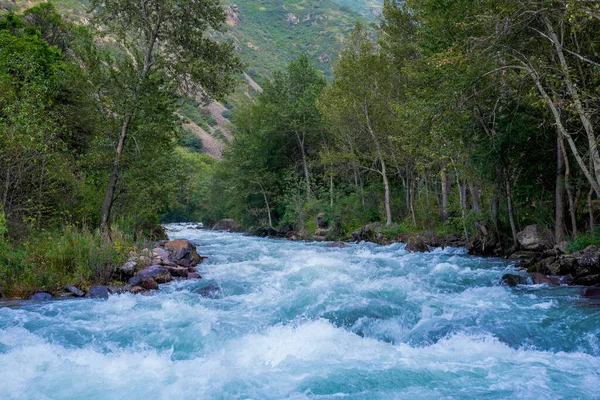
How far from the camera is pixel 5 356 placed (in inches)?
240

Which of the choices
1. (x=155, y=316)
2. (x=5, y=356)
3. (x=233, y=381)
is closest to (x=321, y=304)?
(x=155, y=316)

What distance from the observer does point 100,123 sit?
55.6ft

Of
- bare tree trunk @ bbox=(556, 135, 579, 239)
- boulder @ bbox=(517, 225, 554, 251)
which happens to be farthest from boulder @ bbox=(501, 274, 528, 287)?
boulder @ bbox=(517, 225, 554, 251)

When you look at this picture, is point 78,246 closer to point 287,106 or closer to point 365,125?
point 365,125

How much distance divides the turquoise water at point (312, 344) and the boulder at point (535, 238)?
5.44 m

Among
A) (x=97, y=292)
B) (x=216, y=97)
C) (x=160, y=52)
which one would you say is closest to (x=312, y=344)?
(x=97, y=292)

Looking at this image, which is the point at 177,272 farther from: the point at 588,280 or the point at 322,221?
the point at 322,221

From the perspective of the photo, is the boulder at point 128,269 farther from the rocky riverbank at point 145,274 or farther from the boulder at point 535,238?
the boulder at point 535,238

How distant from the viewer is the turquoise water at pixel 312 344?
5387mm

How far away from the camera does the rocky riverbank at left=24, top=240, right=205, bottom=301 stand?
10.4 metres

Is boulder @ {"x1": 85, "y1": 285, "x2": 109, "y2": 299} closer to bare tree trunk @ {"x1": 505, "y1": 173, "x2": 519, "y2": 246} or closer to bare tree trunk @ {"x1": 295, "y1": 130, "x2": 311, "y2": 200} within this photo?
bare tree trunk @ {"x1": 505, "y1": 173, "x2": 519, "y2": 246}

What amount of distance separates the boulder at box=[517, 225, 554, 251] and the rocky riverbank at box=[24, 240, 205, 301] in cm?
1203

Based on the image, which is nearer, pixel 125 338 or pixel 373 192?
pixel 125 338

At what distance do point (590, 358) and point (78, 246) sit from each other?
37.6 feet
